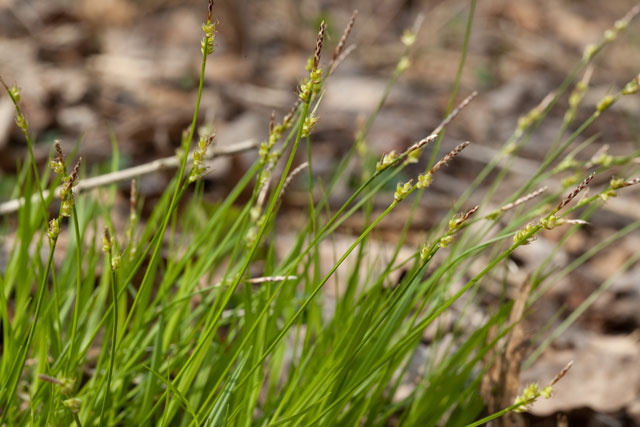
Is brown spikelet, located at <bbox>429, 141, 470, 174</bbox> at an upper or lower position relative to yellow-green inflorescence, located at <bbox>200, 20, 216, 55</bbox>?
lower

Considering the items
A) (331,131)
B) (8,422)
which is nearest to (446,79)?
(331,131)

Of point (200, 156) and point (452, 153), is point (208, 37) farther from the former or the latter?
point (452, 153)

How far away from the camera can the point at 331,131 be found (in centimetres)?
326

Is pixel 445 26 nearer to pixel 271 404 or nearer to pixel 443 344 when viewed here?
pixel 443 344

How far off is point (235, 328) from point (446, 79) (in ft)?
11.0

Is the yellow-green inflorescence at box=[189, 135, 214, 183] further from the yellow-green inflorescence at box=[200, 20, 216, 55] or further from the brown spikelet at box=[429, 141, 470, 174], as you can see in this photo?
the brown spikelet at box=[429, 141, 470, 174]

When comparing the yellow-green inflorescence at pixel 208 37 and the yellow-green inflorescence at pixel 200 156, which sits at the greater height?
the yellow-green inflorescence at pixel 208 37

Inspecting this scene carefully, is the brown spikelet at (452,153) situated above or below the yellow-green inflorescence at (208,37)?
below

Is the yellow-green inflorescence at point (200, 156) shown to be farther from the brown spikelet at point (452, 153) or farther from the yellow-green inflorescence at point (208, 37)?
the brown spikelet at point (452, 153)

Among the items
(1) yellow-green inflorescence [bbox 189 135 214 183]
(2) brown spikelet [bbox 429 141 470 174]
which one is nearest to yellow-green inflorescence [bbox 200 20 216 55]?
(1) yellow-green inflorescence [bbox 189 135 214 183]

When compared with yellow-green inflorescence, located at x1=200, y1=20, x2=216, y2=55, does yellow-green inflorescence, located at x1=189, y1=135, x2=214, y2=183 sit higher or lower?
lower

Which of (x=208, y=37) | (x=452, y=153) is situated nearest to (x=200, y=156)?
(x=208, y=37)

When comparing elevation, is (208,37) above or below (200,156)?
above

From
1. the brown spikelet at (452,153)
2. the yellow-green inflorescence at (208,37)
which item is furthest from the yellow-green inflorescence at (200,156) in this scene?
the brown spikelet at (452,153)
